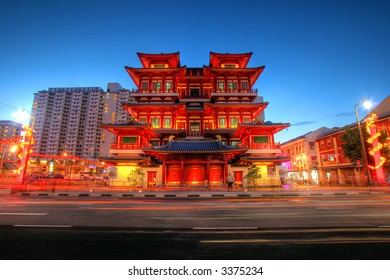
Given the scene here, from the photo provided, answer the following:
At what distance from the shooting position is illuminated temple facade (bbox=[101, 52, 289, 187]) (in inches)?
965

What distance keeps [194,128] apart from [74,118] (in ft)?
324

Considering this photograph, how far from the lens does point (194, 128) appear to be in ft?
99.7

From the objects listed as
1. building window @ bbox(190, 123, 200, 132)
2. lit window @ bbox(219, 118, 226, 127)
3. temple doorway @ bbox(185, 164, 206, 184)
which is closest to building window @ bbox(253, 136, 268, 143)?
lit window @ bbox(219, 118, 226, 127)

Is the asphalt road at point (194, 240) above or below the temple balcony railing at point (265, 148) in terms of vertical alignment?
below

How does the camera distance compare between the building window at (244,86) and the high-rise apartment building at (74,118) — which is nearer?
the building window at (244,86)

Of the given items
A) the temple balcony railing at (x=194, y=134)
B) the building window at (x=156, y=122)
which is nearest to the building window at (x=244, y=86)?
the temple balcony railing at (x=194, y=134)

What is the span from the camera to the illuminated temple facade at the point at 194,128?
80.4ft

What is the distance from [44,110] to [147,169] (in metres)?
113

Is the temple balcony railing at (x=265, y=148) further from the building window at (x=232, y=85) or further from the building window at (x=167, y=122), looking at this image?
the building window at (x=167, y=122)

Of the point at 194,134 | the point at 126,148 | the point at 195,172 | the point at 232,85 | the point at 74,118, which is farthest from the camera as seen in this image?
the point at 74,118

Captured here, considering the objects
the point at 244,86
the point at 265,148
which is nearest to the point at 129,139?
the point at 265,148

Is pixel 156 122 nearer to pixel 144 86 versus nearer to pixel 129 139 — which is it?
pixel 129 139

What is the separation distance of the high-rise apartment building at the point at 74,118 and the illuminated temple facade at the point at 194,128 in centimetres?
7290

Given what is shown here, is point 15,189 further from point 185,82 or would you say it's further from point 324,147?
point 324,147
